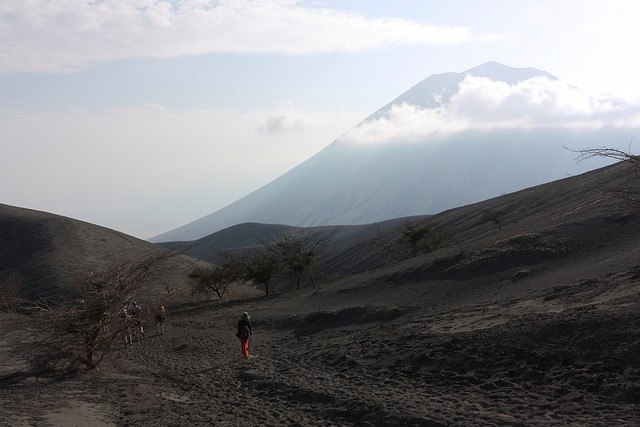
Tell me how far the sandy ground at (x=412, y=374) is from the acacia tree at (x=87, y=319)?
650 millimetres

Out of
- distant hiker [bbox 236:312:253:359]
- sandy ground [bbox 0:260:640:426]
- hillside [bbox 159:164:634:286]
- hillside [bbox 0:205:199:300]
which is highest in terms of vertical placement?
hillside [bbox 0:205:199:300]

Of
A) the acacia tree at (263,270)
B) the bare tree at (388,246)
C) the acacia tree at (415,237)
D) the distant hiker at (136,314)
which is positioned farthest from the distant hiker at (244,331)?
the acacia tree at (415,237)

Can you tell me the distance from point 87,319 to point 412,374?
7.59 meters

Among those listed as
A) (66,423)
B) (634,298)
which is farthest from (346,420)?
(634,298)

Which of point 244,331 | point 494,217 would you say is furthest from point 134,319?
point 494,217

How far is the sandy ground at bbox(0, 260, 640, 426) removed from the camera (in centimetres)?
891

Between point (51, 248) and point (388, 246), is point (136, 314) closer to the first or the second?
point (388, 246)

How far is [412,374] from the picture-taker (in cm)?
1150

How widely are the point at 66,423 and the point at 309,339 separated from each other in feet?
31.3

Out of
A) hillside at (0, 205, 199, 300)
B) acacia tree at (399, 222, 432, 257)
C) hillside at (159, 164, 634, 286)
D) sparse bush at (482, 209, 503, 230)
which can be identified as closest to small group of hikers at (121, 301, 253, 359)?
hillside at (159, 164, 634, 286)

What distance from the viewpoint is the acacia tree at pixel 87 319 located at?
43.5ft

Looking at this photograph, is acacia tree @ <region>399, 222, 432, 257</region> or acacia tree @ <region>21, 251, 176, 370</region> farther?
acacia tree @ <region>399, 222, 432, 257</region>

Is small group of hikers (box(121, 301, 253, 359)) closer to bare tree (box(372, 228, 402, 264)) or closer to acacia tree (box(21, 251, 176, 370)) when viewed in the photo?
acacia tree (box(21, 251, 176, 370))

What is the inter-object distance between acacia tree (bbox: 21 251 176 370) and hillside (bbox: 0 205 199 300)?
27534 millimetres
